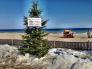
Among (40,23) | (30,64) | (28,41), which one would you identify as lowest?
(30,64)

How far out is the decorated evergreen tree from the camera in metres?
23.1

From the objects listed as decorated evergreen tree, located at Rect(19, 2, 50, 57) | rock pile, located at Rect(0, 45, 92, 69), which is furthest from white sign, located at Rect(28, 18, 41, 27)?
rock pile, located at Rect(0, 45, 92, 69)

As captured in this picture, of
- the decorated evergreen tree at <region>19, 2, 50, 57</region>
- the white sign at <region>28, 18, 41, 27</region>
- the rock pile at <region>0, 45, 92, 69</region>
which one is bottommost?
the rock pile at <region>0, 45, 92, 69</region>

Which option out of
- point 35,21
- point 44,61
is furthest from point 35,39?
point 44,61

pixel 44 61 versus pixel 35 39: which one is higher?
pixel 35 39

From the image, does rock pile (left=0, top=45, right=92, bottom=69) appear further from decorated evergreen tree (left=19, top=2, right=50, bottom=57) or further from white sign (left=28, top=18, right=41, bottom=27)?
white sign (left=28, top=18, right=41, bottom=27)

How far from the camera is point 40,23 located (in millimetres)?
23172

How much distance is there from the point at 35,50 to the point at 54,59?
107 inches

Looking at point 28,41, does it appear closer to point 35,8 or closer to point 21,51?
point 21,51

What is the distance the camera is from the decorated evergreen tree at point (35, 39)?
23.1 m

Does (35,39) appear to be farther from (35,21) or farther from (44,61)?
(44,61)

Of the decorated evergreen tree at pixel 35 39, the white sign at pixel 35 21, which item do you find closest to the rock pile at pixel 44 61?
the decorated evergreen tree at pixel 35 39

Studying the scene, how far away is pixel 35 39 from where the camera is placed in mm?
23484

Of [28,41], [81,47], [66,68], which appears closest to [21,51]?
[28,41]
